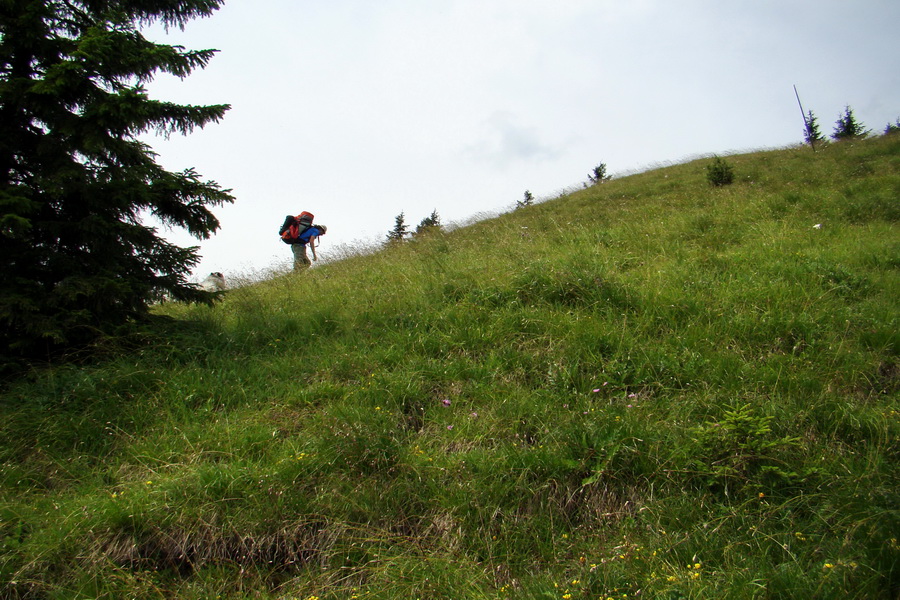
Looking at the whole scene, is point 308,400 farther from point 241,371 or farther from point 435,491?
point 435,491

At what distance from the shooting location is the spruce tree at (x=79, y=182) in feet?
14.3

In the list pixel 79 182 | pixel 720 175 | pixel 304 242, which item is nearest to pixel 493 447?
pixel 79 182

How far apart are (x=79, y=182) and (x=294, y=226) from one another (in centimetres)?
828

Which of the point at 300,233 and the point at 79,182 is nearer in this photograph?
the point at 79,182

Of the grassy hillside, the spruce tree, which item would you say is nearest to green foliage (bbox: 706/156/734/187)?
the grassy hillside

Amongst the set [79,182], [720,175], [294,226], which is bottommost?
[720,175]

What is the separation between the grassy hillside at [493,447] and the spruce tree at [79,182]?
1.93ft

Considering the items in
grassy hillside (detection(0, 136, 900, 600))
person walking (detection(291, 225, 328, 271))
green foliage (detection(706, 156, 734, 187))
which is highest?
person walking (detection(291, 225, 328, 271))

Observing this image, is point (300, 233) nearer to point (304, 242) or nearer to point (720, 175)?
point (304, 242)

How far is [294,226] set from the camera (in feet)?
42.0

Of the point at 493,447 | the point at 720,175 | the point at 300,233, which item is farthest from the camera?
the point at 720,175

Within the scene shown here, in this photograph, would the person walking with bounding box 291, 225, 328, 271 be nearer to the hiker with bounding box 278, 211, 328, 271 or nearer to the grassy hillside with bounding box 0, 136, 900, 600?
the hiker with bounding box 278, 211, 328, 271

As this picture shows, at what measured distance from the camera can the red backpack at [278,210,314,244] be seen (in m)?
12.7

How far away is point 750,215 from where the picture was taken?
872cm
